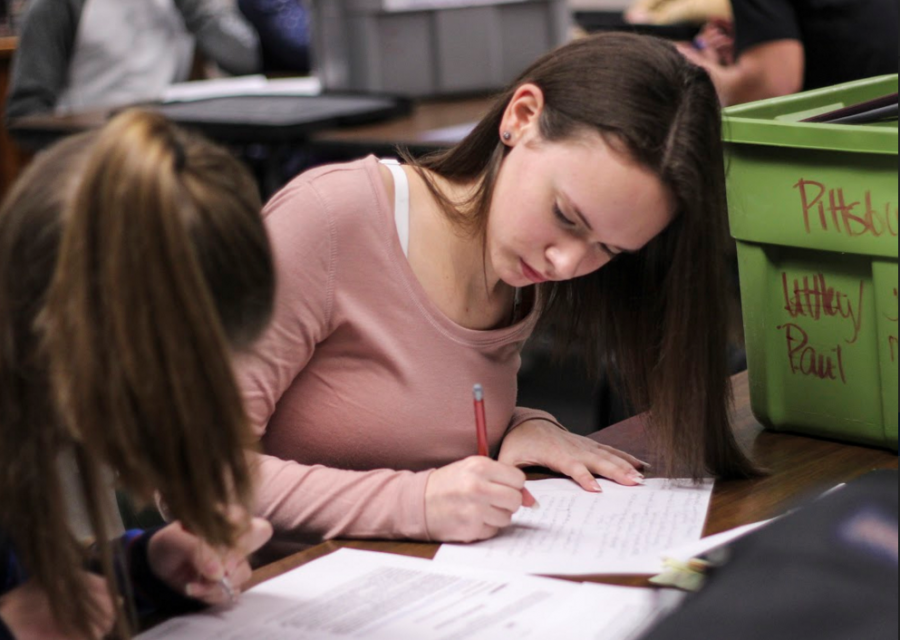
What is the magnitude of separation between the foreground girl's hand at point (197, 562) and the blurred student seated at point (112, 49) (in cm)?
256

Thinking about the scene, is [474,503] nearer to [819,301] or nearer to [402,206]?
[402,206]

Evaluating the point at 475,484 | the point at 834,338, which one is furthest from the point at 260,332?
the point at 834,338

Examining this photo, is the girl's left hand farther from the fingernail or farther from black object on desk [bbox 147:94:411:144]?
black object on desk [bbox 147:94:411:144]

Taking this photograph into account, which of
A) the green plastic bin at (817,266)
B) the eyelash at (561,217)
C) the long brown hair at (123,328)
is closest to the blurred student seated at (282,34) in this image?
the green plastic bin at (817,266)

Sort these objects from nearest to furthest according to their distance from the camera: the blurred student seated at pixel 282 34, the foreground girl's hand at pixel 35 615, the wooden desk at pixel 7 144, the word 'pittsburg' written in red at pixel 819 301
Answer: the foreground girl's hand at pixel 35 615
the word 'pittsburg' written in red at pixel 819 301
the blurred student seated at pixel 282 34
the wooden desk at pixel 7 144

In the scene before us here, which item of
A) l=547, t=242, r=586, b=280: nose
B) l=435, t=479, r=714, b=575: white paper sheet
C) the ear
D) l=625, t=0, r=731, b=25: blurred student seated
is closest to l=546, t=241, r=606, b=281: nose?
l=547, t=242, r=586, b=280: nose

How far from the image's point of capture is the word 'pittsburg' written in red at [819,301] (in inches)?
50.3

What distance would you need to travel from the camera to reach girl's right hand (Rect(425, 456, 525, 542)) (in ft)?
3.48

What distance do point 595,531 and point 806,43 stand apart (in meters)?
1.46

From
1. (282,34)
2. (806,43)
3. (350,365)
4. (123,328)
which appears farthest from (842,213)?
(282,34)

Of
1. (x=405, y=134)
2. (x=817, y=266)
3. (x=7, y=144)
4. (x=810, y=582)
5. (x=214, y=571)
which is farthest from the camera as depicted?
(x=7, y=144)

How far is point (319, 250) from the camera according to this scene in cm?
115

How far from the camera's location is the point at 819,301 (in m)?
1.31

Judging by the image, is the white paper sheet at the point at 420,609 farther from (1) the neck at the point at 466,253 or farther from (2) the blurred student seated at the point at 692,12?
(2) the blurred student seated at the point at 692,12
